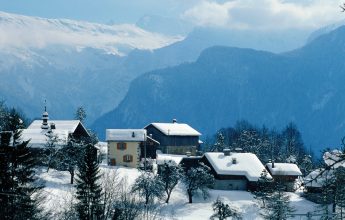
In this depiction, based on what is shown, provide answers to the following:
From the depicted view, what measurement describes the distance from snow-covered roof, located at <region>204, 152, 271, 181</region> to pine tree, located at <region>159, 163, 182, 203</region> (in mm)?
12103

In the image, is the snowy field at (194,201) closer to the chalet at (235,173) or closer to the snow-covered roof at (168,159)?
the chalet at (235,173)

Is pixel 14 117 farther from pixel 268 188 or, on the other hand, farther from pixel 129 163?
pixel 129 163

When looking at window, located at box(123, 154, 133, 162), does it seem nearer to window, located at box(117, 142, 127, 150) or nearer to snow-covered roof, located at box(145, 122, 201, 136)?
window, located at box(117, 142, 127, 150)

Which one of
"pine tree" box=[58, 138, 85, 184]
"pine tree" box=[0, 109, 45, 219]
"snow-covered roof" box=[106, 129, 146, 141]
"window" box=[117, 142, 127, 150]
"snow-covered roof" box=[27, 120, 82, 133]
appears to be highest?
"snow-covered roof" box=[27, 120, 82, 133]

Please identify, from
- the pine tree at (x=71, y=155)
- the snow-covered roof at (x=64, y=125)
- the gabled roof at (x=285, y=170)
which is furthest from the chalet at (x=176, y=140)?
the pine tree at (x=71, y=155)

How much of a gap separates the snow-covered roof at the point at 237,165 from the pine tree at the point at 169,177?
12103 millimetres

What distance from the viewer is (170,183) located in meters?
70.7

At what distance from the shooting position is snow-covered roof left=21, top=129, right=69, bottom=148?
80875 mm

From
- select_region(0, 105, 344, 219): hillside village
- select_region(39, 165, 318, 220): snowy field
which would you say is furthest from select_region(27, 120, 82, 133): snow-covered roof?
select_region(39, 165, 318, 220): snowy field

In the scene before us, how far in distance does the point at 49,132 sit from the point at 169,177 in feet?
66.1

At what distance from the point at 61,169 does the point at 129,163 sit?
17.2m

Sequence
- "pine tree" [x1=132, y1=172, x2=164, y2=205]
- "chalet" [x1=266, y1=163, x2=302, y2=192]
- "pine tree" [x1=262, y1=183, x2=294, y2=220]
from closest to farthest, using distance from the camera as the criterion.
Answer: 1. "pine tree" [x1=262, y1=183, x2=294, y2=220]
2. "pine tree" [x1=132, y1=172, x2=164, y2=205]
3. "chalet" [x1=266, y1=163, x2=302, y2=192]

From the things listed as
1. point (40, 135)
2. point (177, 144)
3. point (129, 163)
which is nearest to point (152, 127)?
point (177, 144)

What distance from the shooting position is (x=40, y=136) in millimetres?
84375
